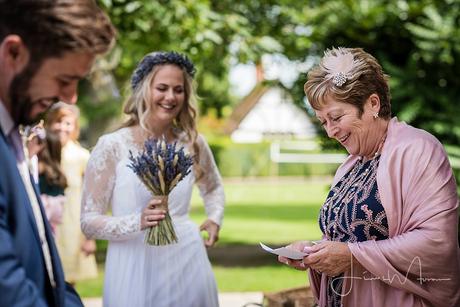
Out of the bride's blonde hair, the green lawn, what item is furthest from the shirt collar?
the green lawn

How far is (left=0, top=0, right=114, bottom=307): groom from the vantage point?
6.14ft

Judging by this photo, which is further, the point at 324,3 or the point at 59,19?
the point at 324,3

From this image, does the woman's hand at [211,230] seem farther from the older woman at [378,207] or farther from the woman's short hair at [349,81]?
the woman's short hair at [349,81]

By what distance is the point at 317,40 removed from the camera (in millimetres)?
9680

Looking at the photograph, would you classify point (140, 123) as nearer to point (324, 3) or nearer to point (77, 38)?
point (77, 38)

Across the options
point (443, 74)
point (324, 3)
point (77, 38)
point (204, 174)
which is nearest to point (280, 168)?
point (324, 3)

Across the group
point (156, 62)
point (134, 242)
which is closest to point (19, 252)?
point (134, 242)

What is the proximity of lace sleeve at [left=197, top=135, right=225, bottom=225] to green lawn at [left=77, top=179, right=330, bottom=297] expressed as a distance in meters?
3.86

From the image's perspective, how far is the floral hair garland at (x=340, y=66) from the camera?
326 centimetres

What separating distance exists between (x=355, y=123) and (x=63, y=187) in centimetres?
465

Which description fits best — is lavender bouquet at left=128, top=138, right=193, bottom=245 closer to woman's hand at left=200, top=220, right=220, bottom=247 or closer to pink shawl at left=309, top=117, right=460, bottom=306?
woman's hand at left=200, top=220, right=220, bottom=247

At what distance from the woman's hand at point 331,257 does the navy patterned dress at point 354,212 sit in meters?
0.12

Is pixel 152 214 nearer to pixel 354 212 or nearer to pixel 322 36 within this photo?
pixel 354 212

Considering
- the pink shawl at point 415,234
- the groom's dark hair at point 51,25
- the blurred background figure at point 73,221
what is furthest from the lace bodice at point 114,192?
the blurred background figure at point 73,221
